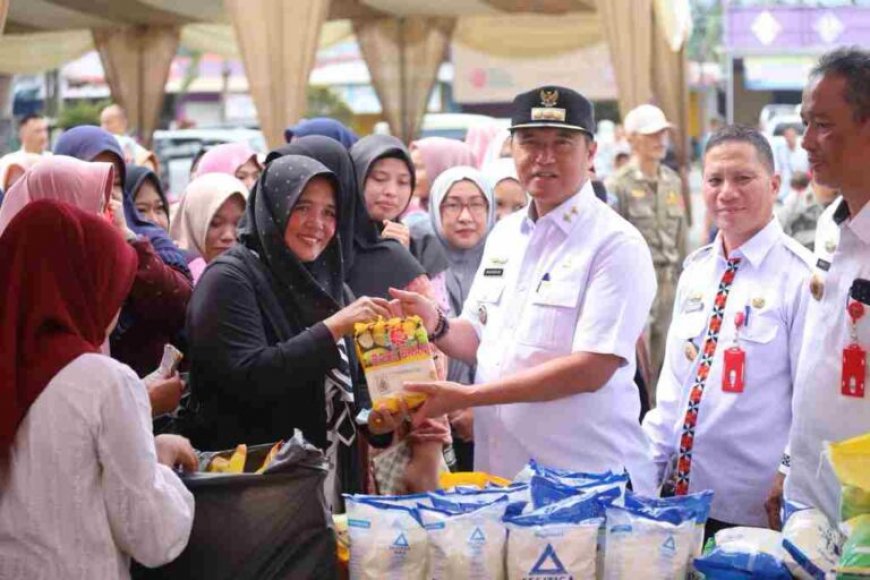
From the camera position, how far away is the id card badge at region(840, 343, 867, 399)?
312 centimetres

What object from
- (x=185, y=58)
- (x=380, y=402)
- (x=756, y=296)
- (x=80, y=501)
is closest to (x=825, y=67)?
(x=756, y=296)

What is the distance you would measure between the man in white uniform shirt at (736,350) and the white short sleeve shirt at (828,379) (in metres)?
0.65

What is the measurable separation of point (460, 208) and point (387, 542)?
3181 millimetres

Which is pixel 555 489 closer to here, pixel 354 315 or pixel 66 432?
pixel 354 315

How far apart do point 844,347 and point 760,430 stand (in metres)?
0.85

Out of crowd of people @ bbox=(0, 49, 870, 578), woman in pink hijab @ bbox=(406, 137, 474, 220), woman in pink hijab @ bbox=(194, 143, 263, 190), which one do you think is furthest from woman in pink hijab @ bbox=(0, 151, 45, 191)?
crowd of people @ bbox=(0, 49, 870, 578)

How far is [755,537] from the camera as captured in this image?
313cm

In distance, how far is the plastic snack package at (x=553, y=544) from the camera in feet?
9.80

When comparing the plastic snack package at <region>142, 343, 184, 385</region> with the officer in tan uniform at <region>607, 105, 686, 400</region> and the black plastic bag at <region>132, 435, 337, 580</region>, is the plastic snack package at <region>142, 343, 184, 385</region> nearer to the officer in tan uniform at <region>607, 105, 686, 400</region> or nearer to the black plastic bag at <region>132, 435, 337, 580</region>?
the black plastic bag at <region>132, 435, 337, 580</region>

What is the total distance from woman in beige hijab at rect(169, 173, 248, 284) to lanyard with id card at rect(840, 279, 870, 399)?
101 inches

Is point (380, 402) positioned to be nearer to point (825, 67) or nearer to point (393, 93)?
point (825, 67)

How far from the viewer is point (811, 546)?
298cm

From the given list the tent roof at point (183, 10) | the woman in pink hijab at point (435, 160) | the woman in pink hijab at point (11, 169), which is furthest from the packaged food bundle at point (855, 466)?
the tent roof at point (183, 10)

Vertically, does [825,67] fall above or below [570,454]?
above
